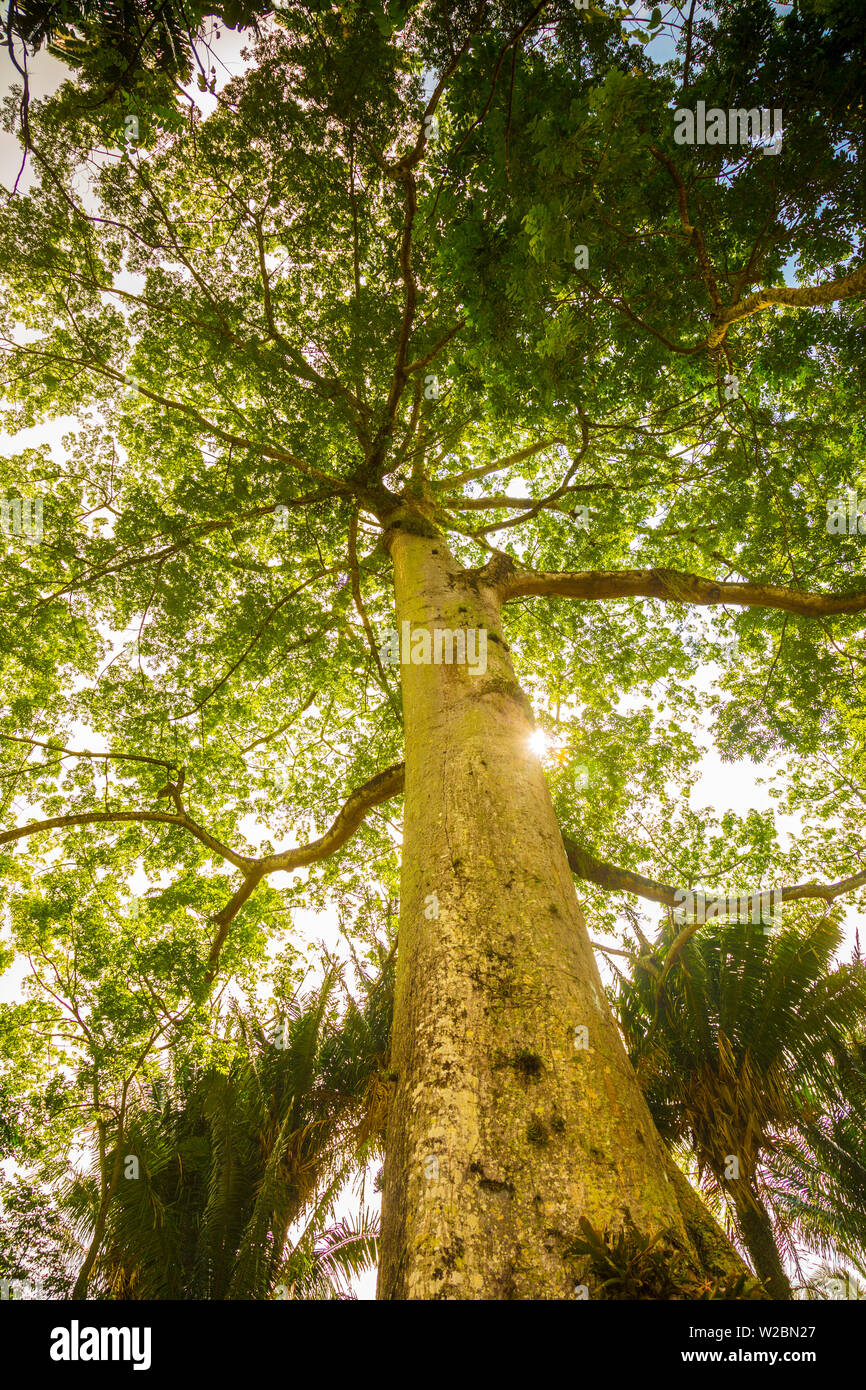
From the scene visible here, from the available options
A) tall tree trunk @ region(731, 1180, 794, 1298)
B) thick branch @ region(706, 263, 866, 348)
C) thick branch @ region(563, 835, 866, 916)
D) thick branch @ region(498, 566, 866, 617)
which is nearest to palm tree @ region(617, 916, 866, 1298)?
tall tree trunk @ region(731, 1180, 794, 1298)

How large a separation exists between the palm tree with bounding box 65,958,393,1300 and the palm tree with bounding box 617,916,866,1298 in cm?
256

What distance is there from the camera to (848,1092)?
4.74 metres

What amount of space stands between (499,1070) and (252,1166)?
4710 millimetres

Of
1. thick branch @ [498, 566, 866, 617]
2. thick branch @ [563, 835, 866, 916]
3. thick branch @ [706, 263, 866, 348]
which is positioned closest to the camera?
thick branch @ [706, 263, 866, 348]

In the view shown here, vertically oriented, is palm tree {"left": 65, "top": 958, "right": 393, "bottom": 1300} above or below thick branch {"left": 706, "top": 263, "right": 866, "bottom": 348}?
below

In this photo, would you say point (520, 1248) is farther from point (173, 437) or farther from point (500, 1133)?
point (173, 437)

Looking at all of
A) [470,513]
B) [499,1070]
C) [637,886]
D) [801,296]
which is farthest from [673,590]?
[470,513]

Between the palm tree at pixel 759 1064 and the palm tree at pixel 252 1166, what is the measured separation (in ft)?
8.39

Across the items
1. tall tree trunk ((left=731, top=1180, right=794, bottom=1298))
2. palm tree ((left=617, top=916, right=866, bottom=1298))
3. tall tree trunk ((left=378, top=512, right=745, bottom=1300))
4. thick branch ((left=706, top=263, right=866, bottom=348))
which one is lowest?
tall tree trunk ((left=731, top=1180, right=794, bottom=1298))

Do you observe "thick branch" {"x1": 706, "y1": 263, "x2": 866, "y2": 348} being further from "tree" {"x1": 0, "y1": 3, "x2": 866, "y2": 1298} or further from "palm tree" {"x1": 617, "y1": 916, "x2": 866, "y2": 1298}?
"palm tree" {"x1": 617, "y1": 916, "x2": 866, "y2": 1298}

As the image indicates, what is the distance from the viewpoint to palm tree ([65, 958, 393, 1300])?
4.55 metres

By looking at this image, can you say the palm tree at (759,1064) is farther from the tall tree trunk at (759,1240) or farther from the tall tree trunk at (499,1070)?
the tall tree trunk at (499,1070)

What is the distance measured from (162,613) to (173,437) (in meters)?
2.35
